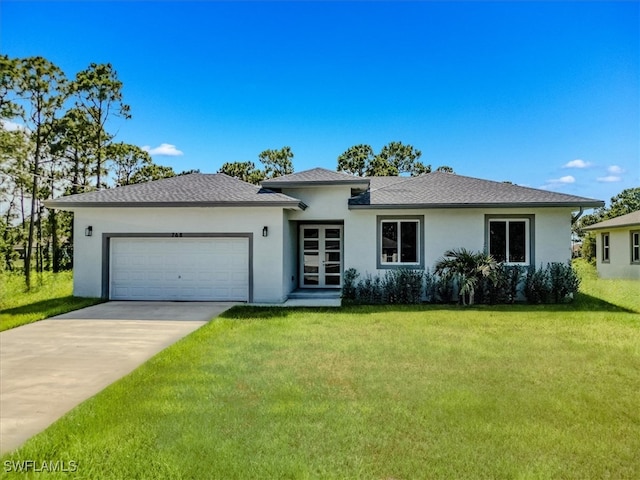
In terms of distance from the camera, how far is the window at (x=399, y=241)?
13.1 m

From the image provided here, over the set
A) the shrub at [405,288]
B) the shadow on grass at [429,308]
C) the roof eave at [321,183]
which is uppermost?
the roof eave at [321,183]

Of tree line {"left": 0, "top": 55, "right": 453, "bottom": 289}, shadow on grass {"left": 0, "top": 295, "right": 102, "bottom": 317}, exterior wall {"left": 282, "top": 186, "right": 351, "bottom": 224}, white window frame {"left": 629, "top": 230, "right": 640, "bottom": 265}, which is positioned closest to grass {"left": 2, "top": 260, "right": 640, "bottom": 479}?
shadow on grass {"left": 0, "top": 295, "right": 102, "bottom": 317}

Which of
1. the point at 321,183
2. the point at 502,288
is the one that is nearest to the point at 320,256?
the point at 321,183

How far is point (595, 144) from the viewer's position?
18109 mm

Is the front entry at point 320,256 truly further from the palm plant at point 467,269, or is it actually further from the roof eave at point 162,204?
the palm plant at point 467,269

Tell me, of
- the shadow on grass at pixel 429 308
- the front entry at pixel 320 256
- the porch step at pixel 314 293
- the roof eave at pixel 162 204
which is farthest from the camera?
the front entry at pixel 320 256

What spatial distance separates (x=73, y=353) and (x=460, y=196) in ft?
37.6

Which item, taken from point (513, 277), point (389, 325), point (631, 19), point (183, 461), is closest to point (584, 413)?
point (183, 461)

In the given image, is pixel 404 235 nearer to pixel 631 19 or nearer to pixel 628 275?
pixel 631 19

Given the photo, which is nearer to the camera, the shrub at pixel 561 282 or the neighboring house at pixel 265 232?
the neighboring house at pixel 265 232

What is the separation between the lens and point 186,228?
1262 cm

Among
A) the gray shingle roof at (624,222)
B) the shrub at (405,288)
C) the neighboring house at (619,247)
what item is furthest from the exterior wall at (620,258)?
the shrub at (405,288)

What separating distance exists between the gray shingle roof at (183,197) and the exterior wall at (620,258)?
17.1 meters

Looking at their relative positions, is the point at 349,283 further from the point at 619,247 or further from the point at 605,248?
the point at 605,248
